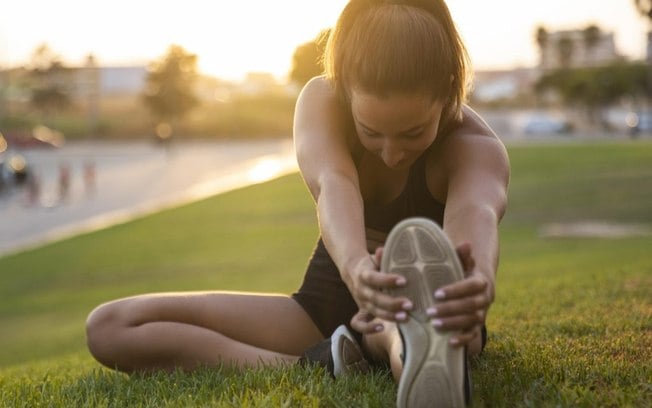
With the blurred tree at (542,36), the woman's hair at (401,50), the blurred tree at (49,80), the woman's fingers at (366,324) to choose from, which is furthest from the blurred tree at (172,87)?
the woman's fingers at (366,324)

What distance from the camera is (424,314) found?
2.28 m

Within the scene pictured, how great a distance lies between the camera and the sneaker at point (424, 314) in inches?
87.7

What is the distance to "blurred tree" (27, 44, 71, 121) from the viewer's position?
71.8m

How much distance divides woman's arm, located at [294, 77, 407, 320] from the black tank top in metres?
0.26

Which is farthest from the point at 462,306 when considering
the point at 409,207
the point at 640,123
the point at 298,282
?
the point at 640,123

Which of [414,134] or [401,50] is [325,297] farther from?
[401,50]

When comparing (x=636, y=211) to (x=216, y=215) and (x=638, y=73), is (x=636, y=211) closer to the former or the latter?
(x=216, y=215)

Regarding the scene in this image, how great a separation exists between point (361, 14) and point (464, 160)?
53 centimetres

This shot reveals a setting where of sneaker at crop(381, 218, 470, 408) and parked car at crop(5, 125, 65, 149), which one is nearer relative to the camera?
sneaker at crop(381, 218, 470, 408)

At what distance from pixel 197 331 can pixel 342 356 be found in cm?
68

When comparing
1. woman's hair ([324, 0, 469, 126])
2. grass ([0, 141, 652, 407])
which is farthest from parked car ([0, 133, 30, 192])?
woman's hair ([324, 0, 469, 126])

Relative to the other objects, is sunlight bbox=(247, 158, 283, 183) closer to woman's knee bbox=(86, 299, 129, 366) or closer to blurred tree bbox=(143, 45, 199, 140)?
blurred tree bbox=(143, 45, 199, 140)

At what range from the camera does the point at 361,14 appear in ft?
9.11

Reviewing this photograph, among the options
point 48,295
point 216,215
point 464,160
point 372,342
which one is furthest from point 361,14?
point 216,215
